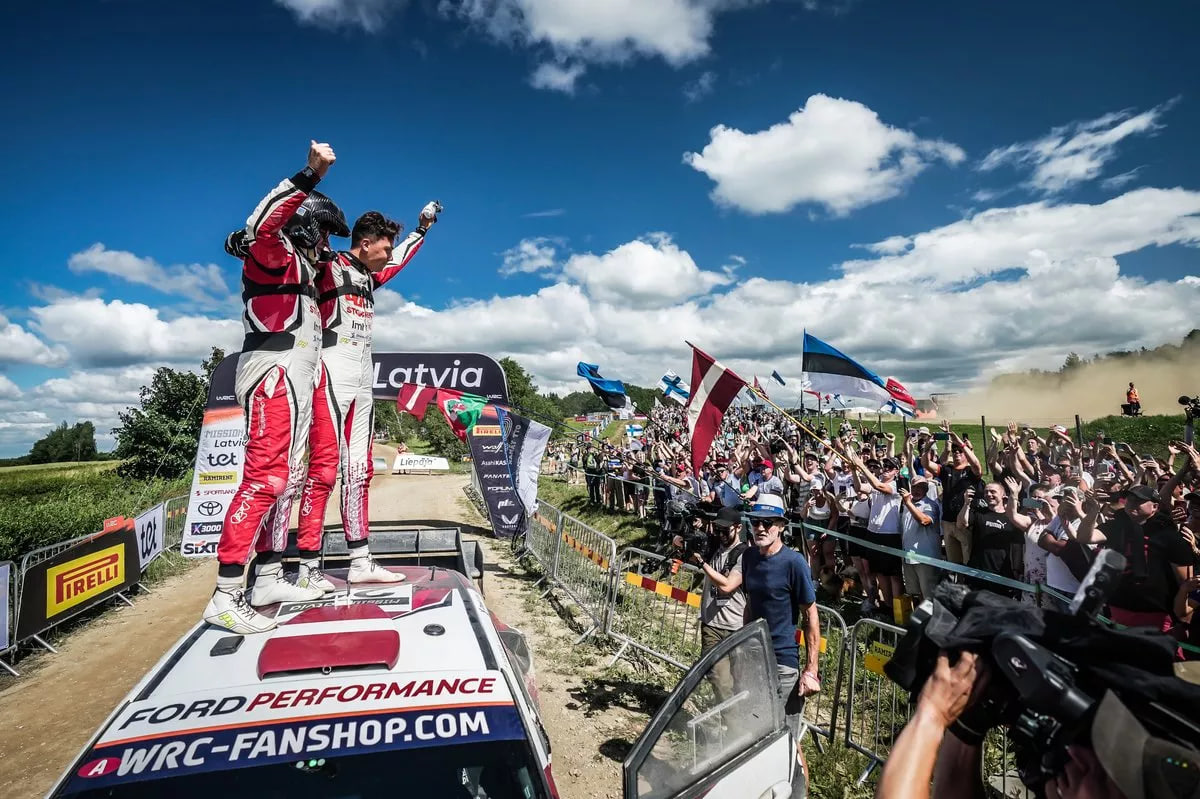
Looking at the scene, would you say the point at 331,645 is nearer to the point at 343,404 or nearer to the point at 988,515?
the point at 343,404

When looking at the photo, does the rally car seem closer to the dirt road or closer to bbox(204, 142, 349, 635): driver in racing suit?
bbox(204, 142, 349, 635): driver in racing suit

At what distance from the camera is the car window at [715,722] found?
6.93 ft

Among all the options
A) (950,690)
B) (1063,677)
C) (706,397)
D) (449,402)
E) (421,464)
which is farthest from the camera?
(421,464)

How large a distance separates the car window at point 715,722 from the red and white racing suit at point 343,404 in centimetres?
268

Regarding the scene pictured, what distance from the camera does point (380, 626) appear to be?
115 inches

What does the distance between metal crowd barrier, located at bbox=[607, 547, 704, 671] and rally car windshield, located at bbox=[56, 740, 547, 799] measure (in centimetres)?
473

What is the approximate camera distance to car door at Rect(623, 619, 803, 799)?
2.06 metres

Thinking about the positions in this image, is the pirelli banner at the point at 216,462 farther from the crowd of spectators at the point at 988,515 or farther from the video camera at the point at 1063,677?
the video camera at the point at 1063,677

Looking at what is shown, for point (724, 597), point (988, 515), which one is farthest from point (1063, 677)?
point (988, 515)

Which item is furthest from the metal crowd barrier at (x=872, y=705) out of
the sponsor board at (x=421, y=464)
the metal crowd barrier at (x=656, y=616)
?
the sponsor board at (x=421, y=464)

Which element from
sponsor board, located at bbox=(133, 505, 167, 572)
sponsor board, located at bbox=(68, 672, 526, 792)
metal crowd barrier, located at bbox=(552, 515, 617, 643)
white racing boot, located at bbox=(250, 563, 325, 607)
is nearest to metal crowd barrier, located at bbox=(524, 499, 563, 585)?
metal crowd barrier, located at bbox=(552, 515, 617, 643)

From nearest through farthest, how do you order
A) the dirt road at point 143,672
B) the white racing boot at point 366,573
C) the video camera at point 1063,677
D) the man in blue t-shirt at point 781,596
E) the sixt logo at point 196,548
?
the video camera at point 1063,677 < the white racing boot at point 366,573 < the man in blue t-shirt at point 781,596 < the dirt road at point 143,672 < the sixt logo at point 196,548

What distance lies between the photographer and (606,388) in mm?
13195

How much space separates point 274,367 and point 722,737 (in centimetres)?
298
